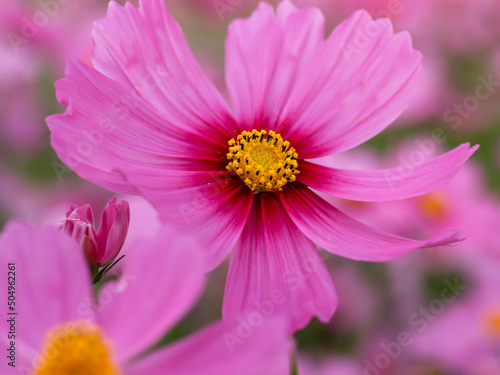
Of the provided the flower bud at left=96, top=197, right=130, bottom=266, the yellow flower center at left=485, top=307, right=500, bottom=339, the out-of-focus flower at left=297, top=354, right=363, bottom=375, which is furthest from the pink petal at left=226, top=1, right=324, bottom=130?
the yellow flower center at left=485, top=307, right=500, bottom=339

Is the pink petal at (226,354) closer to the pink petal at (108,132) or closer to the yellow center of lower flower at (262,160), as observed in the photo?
the pink petal at (108,132)

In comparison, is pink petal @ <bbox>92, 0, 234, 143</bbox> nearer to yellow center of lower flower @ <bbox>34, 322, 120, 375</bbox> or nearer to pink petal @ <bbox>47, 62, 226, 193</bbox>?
pink petal @ <bbox>47, 62, 226, 193</bbox>

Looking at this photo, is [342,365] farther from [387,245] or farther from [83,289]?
[83,289]

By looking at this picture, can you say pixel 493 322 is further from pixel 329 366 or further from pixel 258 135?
pixel 258 135

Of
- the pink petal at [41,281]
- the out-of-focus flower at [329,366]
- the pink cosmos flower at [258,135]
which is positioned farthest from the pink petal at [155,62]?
the out-of-focus flower at [329,366]

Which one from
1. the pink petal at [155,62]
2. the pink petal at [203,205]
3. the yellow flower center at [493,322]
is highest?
the pink petal at [155,62]

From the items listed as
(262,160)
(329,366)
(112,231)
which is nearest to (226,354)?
(112,231)

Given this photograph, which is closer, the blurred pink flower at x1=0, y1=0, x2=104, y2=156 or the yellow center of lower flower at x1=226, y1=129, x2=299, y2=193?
the yellow center of lower flower at x1=226, y1=129, x2=299, y2=193
